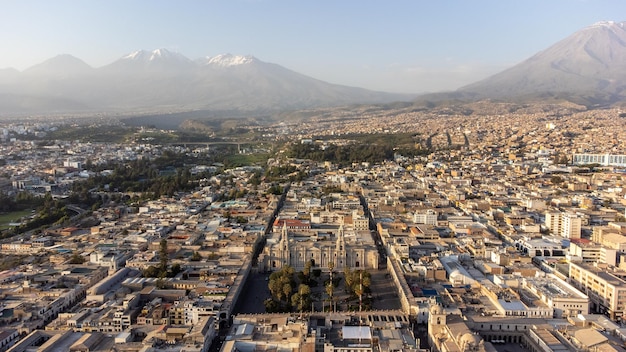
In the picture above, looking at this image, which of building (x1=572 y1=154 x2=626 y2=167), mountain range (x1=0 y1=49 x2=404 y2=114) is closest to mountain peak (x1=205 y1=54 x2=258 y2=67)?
mountain range (x1=0 y1=49 x2=404 y2=114)

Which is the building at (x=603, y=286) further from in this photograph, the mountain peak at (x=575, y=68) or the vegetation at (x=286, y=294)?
the mountain peak at (x=575, y=68)

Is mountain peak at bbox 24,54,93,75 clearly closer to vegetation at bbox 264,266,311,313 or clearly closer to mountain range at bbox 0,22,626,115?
mountain range at bbox 0,22,626,115

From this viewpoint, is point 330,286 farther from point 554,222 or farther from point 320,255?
point 554,222

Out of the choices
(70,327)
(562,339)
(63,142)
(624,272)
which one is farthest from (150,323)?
(63,142)

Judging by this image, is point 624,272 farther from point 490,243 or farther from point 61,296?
point 61,296

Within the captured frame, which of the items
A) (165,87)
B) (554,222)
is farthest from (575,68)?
(554,222)
